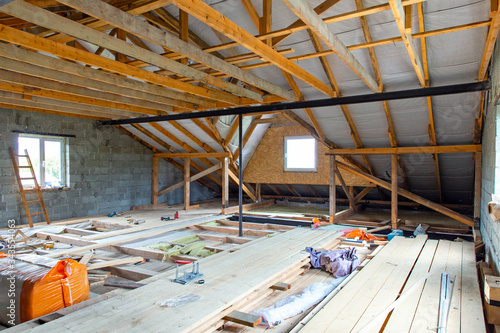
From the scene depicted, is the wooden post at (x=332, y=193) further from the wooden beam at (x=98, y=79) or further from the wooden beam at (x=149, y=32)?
the wooden beam at (x=149, y=32)

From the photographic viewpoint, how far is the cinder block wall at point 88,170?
699 centimetres

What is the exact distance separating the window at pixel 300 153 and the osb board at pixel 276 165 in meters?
0.11

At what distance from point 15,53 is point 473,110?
5.96m

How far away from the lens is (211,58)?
373 centimetres

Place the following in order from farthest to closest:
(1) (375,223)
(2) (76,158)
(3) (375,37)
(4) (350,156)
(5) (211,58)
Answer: (2) (76,158) < (4) (350,156) < (1) (375,223) < (3) (375,37) < (5) (211,58)

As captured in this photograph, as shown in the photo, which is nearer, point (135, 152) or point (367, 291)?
point (367, 291)

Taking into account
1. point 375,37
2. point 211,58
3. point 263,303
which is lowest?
point 263,303

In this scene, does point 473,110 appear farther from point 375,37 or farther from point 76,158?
point 76,158

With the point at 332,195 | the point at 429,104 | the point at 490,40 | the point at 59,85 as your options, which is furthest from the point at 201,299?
the point at 332,195

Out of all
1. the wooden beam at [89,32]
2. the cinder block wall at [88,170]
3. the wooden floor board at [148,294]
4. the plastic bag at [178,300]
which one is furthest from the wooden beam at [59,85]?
the plastic bag at [178,300]

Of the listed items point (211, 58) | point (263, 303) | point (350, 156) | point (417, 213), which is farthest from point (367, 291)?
point (417, 213)

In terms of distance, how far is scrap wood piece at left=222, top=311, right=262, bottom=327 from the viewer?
2.73m

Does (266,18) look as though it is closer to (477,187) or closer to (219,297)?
(219,297)

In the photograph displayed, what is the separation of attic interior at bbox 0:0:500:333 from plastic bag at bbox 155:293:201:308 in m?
0.03
